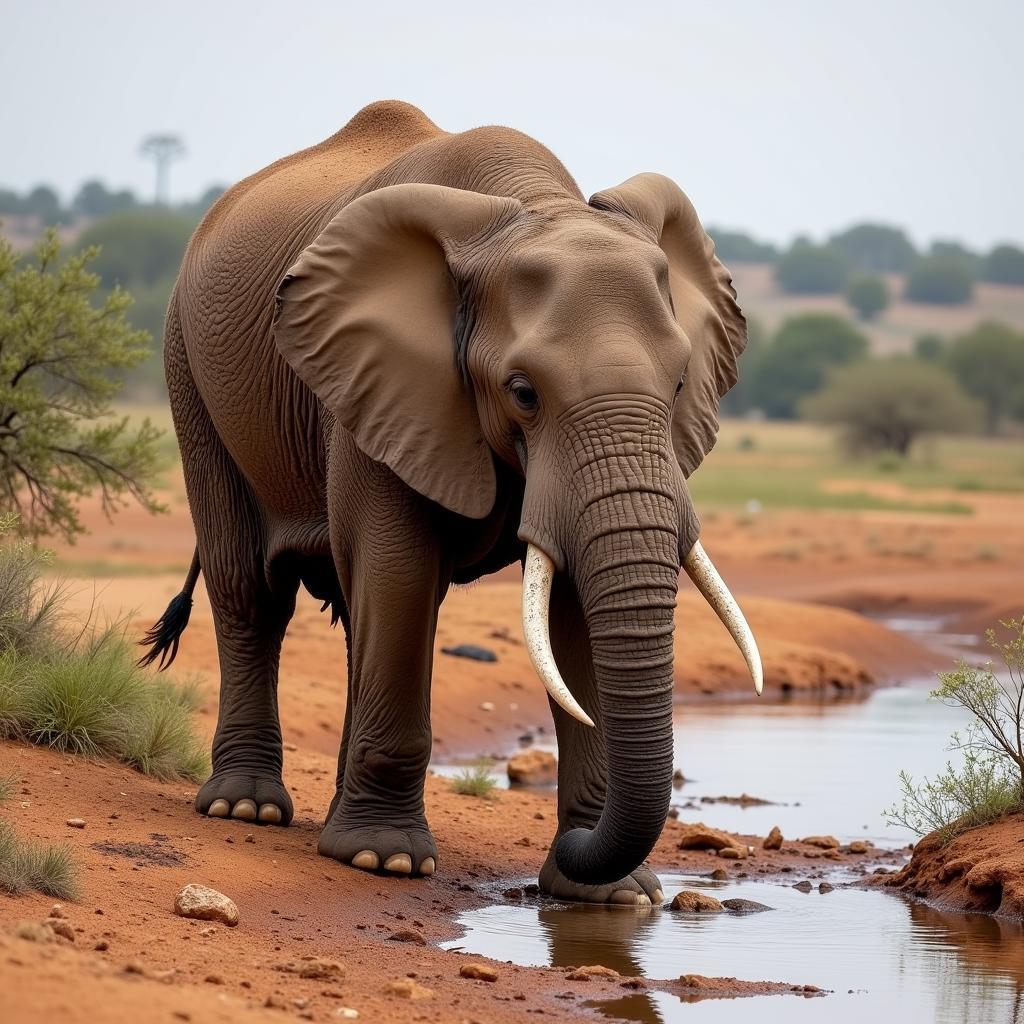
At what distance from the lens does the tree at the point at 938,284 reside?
13400 centimetres

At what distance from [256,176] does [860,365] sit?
187 ft

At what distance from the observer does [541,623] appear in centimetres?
677

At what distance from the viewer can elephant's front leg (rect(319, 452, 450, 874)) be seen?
778cm

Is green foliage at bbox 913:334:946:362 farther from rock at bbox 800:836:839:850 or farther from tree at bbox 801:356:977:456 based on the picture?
rock at bbox 800:836:839:850

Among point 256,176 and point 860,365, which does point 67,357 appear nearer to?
point 256,176

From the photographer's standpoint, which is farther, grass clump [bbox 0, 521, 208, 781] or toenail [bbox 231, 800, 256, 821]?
grass clump [bbox 0, 521, 208, 781]

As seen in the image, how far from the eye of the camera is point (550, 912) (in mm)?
7969

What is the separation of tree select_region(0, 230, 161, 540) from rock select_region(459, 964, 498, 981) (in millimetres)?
7886

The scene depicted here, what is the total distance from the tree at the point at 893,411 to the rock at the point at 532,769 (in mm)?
46120

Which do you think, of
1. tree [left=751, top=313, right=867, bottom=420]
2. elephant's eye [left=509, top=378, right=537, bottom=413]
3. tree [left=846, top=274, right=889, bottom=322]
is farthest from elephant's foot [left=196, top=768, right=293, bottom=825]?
tree [left=846, top=274, right=889, bottom=322]

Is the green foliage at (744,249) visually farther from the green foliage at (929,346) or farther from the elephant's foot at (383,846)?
the elephant's foot at (383,846)

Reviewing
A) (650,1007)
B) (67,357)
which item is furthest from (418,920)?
(67,357)

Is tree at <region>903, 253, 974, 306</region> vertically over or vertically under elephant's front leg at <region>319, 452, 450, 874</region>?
over

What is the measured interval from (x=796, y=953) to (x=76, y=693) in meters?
4.00
